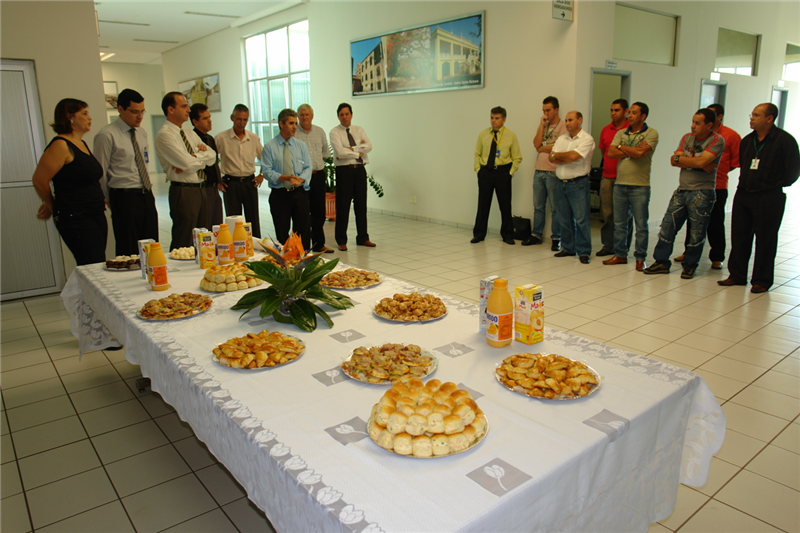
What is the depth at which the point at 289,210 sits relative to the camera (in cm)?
567

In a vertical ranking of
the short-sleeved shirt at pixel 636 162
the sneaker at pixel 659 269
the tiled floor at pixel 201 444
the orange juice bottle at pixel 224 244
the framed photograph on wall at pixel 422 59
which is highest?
the framed photograph on wall at pixel 422 59

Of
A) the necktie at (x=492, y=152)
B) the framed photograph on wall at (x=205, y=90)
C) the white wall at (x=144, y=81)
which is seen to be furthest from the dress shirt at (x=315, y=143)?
the white wall at (x=144, y=81)

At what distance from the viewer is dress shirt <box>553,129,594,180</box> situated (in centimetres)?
548

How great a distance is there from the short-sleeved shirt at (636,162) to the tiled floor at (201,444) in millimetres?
935

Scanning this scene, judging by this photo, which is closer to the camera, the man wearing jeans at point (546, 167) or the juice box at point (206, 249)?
the juice box at point (206, 249)

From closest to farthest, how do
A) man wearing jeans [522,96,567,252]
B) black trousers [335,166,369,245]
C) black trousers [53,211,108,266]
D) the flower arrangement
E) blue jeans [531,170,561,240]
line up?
1. the flower arrangement
2. black trousers [53,211,108,266]
3. man wearing jeans [522,96,567,252]
4. blue jeans [531,170,561,240]
5. black trousers [335,166,369,245]

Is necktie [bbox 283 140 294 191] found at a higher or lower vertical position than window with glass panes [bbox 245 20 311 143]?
lower

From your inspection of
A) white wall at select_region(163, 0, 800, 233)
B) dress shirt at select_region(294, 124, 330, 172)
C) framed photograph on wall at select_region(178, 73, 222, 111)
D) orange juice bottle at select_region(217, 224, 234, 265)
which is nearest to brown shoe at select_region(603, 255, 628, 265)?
white wall at select_region(163, 0, 800, 233)

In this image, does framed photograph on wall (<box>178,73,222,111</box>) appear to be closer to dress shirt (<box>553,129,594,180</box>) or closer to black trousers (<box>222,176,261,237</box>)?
black trousers (<box>222,176,261,237</box>)

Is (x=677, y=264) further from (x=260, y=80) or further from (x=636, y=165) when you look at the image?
(x=260, y=80)

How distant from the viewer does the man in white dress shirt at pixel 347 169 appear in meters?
6.46

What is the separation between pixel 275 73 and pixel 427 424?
11.5m

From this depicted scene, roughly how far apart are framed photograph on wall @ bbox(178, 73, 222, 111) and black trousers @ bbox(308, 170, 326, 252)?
8.01 metres

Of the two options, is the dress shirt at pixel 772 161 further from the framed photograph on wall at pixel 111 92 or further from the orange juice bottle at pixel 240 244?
the framed photograph on wall at pixel 111 92
